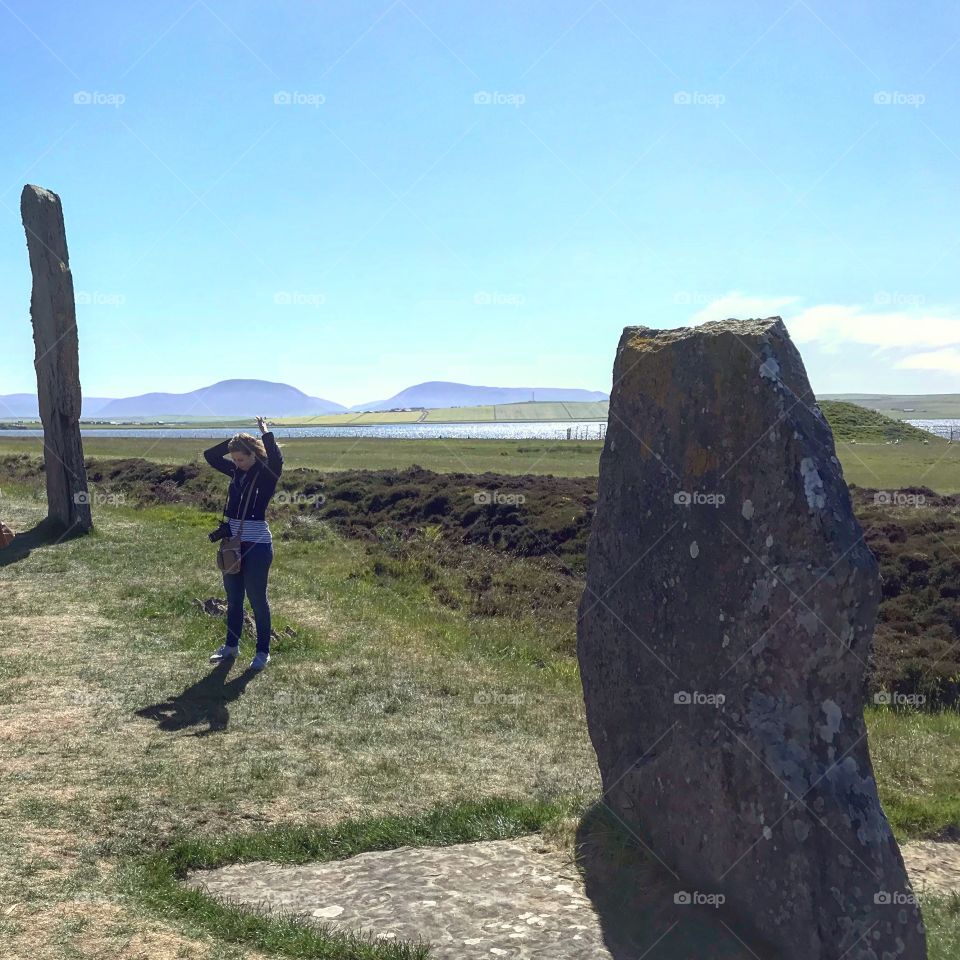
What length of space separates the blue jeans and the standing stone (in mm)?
8648

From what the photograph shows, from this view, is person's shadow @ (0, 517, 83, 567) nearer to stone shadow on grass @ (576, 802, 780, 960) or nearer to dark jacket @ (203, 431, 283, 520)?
dark jacket @ (203, 431, 283, 520)

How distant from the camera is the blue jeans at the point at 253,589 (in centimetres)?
974

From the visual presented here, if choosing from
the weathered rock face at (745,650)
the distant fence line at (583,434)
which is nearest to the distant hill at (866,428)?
the distant fence line at (583,434)

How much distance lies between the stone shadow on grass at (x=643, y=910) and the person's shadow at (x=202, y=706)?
12.3 ft

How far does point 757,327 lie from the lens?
5363 millimetres

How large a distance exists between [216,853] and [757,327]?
4.55m

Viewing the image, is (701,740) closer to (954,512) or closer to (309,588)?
(309,588)

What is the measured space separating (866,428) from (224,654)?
80.9 meters

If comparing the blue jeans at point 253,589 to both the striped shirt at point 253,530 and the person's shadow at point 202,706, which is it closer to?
the striped shirt at point 253,530

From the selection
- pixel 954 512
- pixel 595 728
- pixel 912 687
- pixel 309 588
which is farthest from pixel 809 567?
pixel 954 512

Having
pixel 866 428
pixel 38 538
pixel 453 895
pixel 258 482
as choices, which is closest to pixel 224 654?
pixel 258 482

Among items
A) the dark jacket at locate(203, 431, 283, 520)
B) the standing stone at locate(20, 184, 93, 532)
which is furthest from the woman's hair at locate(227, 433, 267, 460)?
the standing stone at locate(20, 184, 93, 532)

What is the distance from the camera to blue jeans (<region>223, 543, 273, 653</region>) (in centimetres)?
974

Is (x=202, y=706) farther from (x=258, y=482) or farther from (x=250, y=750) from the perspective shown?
(x=258, y=482)
